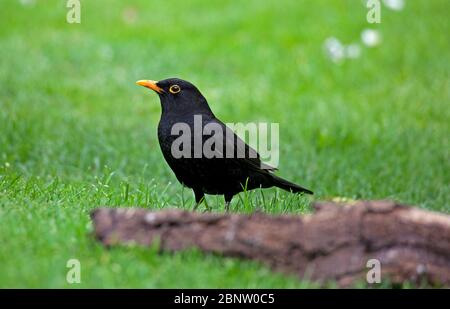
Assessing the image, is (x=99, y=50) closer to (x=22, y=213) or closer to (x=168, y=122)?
(x=168, y=122)

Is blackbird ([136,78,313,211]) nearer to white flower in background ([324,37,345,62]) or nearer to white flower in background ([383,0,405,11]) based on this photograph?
white flower in background ([324,37,345,62])

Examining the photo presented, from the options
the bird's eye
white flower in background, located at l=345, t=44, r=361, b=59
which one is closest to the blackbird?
the bird's eye

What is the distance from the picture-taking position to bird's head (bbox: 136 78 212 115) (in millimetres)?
5980

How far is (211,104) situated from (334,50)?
89.0 inches

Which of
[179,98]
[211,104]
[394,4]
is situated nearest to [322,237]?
[179,98]

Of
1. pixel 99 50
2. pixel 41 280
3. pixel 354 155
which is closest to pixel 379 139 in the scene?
pixel 354 155

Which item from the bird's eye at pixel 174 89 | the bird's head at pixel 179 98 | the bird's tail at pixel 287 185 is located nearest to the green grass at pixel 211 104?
the bird's tail at pixel 287 185

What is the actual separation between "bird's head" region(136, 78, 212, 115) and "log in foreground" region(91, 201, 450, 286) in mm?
2078

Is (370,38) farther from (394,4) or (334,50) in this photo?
(394,4)

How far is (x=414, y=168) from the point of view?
27.4 ft

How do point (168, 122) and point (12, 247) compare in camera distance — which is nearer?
point (12, 247)
